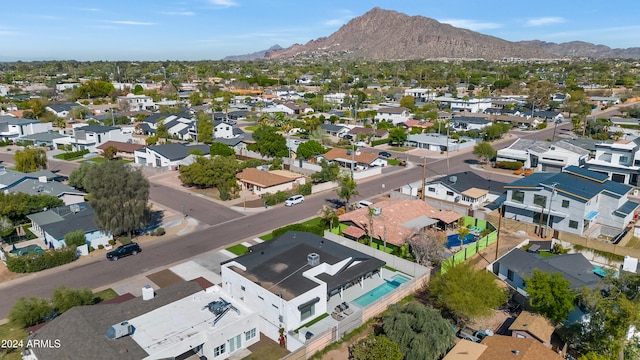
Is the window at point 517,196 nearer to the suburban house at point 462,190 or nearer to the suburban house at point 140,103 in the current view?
the suburban house at point 462,190

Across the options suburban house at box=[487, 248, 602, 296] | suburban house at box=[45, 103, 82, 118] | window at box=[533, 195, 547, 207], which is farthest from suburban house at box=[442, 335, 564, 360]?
suburban house at box=[45, 103, 82, 118]

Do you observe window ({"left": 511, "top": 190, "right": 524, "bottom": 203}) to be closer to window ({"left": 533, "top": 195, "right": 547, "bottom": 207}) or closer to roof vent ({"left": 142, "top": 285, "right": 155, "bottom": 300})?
window ({"left": 533, "top": 195, "right": 547, "bottom": 207})

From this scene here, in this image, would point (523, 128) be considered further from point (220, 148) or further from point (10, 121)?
point (10, 121)

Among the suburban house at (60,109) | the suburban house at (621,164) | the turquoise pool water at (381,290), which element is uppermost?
the suburban house at (60,109)

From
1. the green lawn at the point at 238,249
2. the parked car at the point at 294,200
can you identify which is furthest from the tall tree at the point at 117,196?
the parked car at the point at 294,200

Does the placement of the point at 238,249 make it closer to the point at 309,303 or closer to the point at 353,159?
the point at 309,303

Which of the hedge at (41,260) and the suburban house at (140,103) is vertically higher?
the suburban house at (140,103)

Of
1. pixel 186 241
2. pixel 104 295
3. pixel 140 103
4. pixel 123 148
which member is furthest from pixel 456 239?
pixel 140 103

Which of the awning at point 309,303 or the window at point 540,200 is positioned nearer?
the awning at point 309,303
